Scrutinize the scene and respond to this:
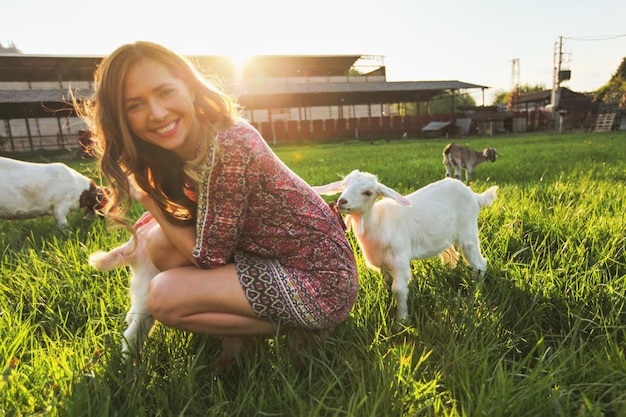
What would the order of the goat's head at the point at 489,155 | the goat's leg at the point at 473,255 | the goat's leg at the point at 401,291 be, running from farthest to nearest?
the goat's head at the point at 489,155 → the goat's leg at the point at 473,255 → the goat's leg at the point at 401,291

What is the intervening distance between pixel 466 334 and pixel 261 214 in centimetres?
111

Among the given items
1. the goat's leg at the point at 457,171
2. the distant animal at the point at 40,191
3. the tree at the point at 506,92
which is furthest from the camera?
the tree at the point at 506,92

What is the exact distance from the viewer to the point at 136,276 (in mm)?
2170

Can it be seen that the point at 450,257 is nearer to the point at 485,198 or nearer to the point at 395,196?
the point at 485,198

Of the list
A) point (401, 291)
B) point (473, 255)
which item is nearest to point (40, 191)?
point (401, 291)

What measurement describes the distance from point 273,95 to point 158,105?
2894 centimetres

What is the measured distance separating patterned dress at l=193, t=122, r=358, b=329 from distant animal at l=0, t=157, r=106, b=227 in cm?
337

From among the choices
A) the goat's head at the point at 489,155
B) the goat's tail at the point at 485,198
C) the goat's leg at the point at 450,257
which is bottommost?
the goat's leg at the point at 450,257

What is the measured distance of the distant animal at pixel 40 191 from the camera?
4.77 metres

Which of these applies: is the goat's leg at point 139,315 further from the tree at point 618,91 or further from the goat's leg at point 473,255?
the tree at point 618,91

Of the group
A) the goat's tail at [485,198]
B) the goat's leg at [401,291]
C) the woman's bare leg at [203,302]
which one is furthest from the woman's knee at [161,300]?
the goat's tail at [485,198]

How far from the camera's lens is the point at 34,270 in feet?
10.1

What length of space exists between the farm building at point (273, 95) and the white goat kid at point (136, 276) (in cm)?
2261

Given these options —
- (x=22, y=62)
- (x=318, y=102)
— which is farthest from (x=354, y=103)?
(x=22, y=62)
